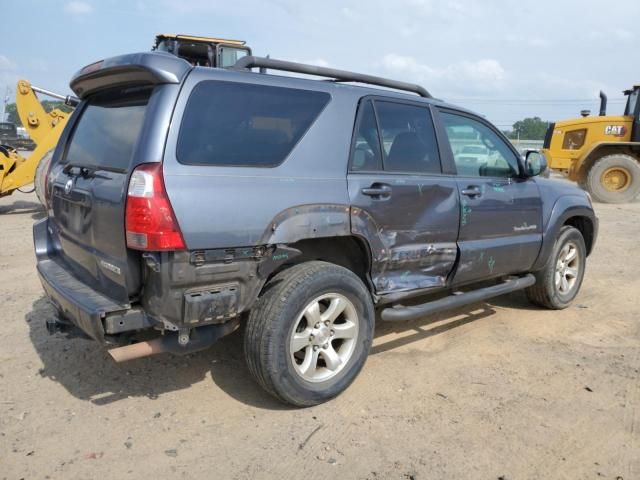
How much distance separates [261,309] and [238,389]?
74 centimetres

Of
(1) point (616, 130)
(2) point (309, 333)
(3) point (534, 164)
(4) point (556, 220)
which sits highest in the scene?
(1) point (616, 130)

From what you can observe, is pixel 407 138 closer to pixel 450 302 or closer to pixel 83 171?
pixel 450 302

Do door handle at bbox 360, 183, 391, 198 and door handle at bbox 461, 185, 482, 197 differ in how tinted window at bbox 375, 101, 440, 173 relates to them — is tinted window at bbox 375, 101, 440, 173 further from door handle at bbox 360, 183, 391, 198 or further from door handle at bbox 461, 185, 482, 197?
door handle at bbox 461, 185, 482, 197

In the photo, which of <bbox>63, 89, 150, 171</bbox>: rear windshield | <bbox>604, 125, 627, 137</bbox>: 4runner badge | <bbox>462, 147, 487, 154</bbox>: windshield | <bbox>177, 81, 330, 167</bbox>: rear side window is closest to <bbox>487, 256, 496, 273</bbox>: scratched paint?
<bbox>462, 147, 487, 154</bbox>: windshield

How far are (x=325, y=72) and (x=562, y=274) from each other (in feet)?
10.3

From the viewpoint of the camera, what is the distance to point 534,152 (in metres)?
4.60

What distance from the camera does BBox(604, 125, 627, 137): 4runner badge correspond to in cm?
1394

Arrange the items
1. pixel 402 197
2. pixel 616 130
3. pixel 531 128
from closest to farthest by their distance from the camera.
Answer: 1. pixel 402 197
2. pixel 616 130
3. pixel 531 128

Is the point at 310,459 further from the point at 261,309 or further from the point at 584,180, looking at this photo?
the point at 584,180

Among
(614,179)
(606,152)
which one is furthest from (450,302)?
(606,152)

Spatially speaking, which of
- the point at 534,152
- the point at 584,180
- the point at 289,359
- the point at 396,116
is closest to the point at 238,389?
the point at 289,359

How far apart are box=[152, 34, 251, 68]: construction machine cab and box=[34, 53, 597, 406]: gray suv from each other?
866 cm

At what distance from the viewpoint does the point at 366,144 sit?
138 inches

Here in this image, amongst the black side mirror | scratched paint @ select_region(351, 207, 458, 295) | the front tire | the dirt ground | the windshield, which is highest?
the windshield
